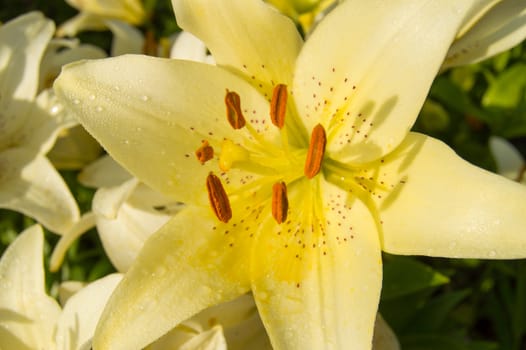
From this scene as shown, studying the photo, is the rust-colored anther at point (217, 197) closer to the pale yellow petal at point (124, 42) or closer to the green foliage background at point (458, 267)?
the green foliage background at point (458, 267)

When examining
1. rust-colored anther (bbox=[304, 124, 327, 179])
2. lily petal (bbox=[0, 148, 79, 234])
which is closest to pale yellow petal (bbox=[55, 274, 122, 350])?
lily petal (bbox=[0, 148, 79, 234])

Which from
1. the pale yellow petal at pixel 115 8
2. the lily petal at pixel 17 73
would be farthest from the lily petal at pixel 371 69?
the pale yellow petal at pixel 115 8

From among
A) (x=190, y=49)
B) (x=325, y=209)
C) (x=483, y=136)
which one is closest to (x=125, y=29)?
(x=190, y=49)

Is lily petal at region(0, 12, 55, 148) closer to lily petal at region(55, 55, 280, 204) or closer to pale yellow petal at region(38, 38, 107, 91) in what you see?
Answer: pale yellow petal at region(38, 38, 107, 91)

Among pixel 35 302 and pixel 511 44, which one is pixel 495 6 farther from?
pixel 35 302

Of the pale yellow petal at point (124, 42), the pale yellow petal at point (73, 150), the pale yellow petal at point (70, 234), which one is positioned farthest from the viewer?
the pale yellow petal at point (124, 42)

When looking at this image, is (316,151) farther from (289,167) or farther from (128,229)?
(128,229)
